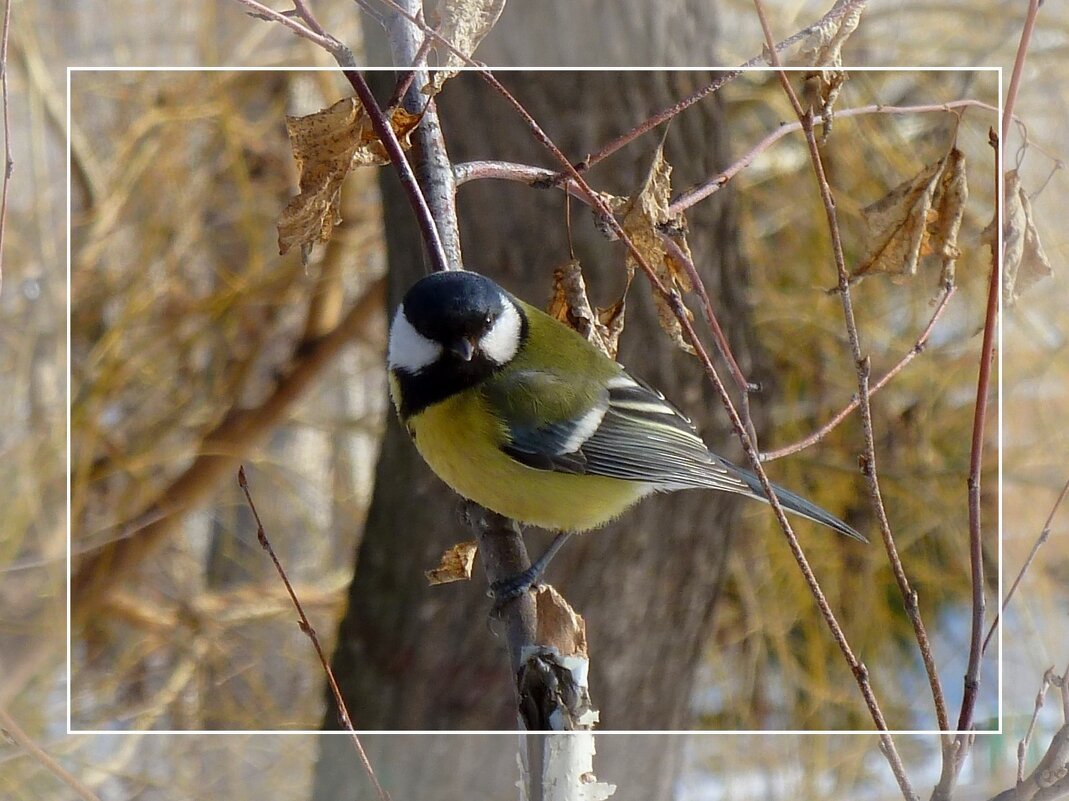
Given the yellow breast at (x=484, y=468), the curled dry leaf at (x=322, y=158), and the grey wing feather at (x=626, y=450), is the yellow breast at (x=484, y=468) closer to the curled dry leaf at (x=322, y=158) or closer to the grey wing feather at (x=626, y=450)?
the grey wing feather at (x=626, y=450)

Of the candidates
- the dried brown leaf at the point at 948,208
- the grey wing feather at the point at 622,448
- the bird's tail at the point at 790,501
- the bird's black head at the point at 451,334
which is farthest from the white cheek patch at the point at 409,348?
the dried brown leaf at the point at 948,208

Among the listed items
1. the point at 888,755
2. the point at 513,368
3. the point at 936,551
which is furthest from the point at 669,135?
the point at 888,755

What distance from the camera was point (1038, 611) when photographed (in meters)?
0.96

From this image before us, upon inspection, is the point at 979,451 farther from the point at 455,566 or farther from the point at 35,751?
the point at 35,751

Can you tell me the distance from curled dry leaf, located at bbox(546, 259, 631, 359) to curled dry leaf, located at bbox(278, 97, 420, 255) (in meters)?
0.27

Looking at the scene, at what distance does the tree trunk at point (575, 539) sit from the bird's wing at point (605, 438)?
0.41 m

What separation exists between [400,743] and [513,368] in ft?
1.76

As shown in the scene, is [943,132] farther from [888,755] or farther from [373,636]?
[373,636]

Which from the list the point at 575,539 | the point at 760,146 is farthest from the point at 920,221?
the point at 575,539

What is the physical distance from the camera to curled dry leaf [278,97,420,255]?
768mm

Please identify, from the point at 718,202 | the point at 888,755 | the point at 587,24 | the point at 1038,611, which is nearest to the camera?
the point at 888,755

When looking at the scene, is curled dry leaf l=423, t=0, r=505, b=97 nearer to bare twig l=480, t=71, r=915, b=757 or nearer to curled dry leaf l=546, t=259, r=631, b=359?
bare twig l=480, t=71, r=915, b=757

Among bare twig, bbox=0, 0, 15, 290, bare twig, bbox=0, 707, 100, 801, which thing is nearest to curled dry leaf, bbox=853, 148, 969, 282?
bare twig, bbox=0, 0, 15, 290

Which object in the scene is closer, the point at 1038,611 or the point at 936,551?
the point at 1038,611
